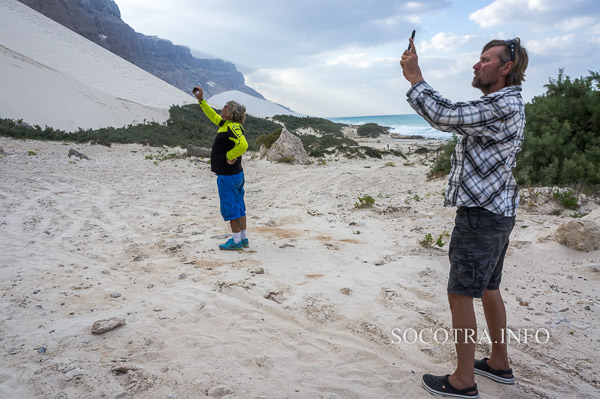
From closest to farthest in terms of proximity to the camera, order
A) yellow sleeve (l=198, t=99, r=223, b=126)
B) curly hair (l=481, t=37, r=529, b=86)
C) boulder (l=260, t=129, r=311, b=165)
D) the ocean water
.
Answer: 1. curly hair (l=481, t=37, r=529, b=86)
2. yellow sleeve (l=198, t=99, r=223, b=126)
3. boulder (l=260, t=129, r=311, b=165)
4. the ocean water

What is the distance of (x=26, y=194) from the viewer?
619 cm

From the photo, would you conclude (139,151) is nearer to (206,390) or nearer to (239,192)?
(239,192)

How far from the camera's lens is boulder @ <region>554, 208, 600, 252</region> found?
3951 millimetres

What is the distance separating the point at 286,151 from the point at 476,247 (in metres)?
11.6

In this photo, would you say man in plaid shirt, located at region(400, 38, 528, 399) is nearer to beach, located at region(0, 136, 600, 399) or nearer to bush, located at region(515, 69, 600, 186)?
beach, located at region(0, 136, 600, 399)

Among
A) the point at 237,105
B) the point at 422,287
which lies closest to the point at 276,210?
the point at 237,105

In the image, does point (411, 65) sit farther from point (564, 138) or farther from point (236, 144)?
point (564, 138)

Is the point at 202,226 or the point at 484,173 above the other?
the point at 484,173

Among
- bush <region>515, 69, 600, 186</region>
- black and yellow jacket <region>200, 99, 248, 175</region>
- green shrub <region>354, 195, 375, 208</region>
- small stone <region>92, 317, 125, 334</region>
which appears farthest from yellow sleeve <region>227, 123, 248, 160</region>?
bush <region>515, 69, 600, 186</region>

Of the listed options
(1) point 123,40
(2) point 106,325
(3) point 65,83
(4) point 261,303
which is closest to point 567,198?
(4) point 261,303

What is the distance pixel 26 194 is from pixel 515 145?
23.4 ft

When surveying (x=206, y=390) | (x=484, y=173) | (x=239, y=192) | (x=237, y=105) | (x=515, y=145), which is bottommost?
(x=206, y=390)

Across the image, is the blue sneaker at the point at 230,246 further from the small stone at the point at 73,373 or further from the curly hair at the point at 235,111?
the small stone at the point at 73,373

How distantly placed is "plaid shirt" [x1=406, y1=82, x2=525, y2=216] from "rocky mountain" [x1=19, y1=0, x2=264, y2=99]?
189 ft
